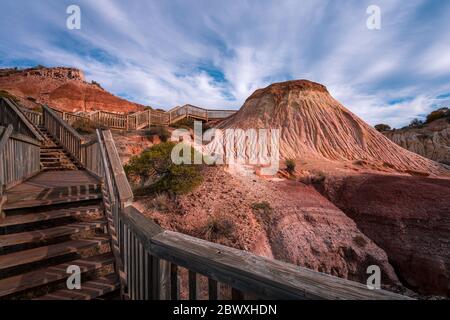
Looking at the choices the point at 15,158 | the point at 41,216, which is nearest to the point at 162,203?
the point at 15,158

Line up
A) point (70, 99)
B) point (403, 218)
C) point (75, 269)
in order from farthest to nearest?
point (70, 99) < point (403, 218) < point (75, 269)

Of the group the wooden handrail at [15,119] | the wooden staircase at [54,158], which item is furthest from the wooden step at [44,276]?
the wooden handrail at [15,119]

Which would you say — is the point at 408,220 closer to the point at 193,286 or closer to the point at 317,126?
the point at 193,286

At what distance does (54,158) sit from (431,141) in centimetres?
3799

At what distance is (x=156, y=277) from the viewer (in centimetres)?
180

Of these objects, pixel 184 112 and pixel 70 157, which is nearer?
pixel 70 157

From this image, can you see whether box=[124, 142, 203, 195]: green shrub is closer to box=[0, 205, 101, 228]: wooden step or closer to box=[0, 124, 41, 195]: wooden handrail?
box=[0, 124, 41, 195]: wooden handrail

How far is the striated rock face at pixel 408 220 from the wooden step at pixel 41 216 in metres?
10.3

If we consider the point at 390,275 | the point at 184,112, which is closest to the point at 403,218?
the point at 390,275

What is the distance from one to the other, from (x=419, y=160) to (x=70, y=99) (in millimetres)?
39923

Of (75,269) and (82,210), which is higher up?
(82,210)

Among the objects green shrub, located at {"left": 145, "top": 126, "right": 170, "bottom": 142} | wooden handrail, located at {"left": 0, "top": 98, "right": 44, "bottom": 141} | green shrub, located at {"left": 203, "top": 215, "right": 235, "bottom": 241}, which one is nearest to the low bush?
green shrub, located at {"left": 145, "top": 126, "right": 170, "bottom": 142}

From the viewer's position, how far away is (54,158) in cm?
755
